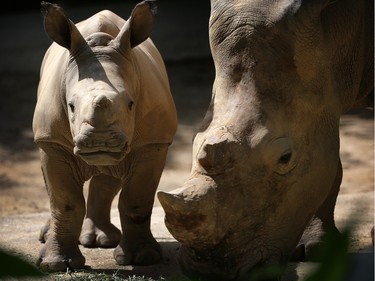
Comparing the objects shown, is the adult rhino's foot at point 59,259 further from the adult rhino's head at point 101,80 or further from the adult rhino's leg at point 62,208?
the adult rhino's head at point 101,80

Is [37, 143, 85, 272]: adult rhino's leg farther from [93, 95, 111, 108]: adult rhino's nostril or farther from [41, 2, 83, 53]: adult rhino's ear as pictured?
[93, 95, 111, 108]: adult rhino's nostril

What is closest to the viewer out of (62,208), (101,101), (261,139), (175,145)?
(261,139)

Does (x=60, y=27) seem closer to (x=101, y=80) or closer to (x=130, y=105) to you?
(x=101, y=80)

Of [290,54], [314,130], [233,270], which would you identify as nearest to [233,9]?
[290,54]

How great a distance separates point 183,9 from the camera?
45.3 feet

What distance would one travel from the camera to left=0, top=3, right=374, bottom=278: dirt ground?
26.1 ft

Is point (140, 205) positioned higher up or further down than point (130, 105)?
further down

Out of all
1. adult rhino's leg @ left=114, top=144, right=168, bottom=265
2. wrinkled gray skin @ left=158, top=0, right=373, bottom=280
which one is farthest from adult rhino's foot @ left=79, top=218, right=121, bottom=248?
wrinkled gray skin @ left=158, top=0, right=373, bottom=280

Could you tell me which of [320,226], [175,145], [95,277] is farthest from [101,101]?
[175,145]

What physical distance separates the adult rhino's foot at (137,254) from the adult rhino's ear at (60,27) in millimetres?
1258

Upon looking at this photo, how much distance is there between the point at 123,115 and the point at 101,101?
221 mm

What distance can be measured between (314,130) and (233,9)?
0.72 m

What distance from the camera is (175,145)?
9.80 meters

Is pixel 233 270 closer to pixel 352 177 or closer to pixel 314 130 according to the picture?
pixel 314 130
